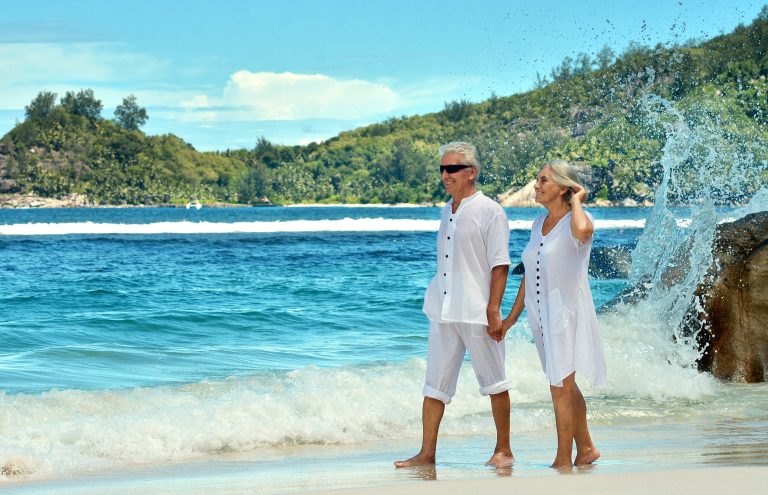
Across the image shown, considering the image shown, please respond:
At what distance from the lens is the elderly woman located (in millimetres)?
5367

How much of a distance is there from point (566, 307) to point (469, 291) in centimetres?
56

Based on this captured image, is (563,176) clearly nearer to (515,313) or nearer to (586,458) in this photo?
(515,313)

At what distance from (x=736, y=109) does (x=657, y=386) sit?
209ft

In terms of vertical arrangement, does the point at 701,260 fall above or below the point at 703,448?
above

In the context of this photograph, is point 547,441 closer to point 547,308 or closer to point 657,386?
point 547,308

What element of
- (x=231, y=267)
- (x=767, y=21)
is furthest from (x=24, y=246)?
(x=767, y=21)

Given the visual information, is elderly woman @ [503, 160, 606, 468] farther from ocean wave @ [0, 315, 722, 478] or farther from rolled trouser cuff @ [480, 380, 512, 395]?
ocean wave @ [0, 315, 722, 478]

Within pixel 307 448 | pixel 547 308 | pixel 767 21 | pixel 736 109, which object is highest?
pixel 767 21

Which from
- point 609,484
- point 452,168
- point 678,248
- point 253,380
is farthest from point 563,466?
point 678,248

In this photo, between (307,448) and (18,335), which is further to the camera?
(18,335)

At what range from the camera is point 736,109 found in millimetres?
68125

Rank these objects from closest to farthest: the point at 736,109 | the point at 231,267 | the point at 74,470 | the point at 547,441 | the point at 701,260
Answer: the point at 74,470 → the point at 547,441 → the point at 701,260 → the point at 231,267 → the point at 736,109

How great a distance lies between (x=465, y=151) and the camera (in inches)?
226

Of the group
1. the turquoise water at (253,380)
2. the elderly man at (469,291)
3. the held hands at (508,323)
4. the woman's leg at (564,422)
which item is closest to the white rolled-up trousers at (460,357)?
the elderly man at (469,291)
